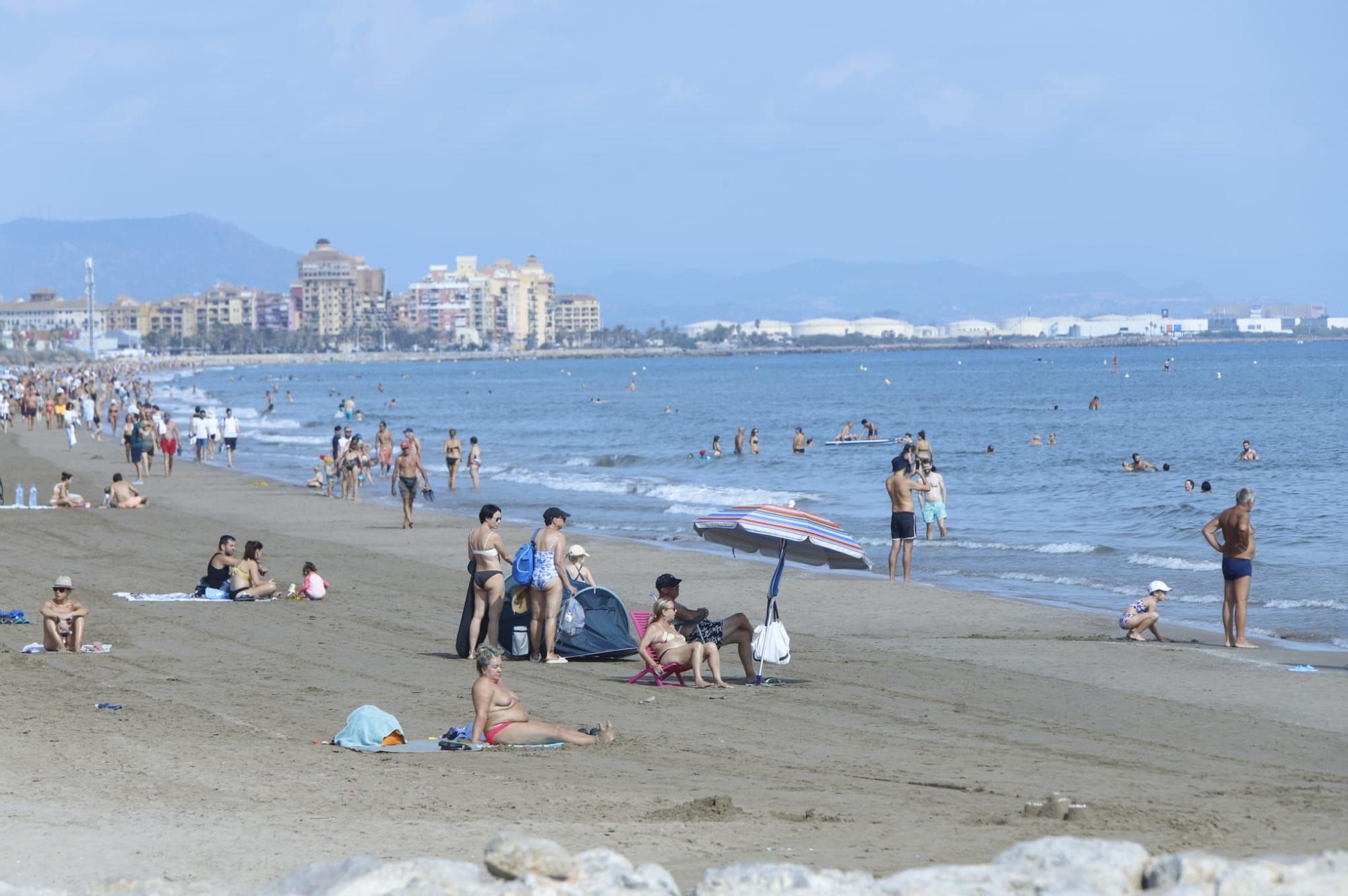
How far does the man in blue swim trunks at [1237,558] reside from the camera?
12.6 metres

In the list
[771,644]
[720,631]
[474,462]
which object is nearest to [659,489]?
[474,462]

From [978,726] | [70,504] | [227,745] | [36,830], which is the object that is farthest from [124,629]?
[70,504]

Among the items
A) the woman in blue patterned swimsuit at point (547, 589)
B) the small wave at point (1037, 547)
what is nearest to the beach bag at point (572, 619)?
the woman in blue patterned swimsuit at point (547, 589)

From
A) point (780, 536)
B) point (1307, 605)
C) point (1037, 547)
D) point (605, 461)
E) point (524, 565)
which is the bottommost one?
point (605, 461)

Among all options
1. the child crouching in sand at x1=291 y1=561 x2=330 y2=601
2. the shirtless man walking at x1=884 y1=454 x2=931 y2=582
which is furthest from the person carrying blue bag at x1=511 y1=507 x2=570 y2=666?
the shirtless man walking at x1=884 y1=454 x2=931 y2=582

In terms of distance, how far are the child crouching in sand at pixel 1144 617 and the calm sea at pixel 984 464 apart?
1.48 meters

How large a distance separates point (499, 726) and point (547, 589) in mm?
2857

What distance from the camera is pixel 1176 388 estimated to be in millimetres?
87000

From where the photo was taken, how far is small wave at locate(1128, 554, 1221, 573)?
1817cm

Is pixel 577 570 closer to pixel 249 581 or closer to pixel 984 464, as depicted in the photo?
pixel 249 581

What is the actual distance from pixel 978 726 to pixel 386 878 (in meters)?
5.45

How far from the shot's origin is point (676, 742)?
9055 millimetres

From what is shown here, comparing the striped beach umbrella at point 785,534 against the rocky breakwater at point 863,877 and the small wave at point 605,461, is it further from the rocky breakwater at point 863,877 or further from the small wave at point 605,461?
the small wave at point 605,461

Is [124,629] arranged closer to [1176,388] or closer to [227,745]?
[227,745]
